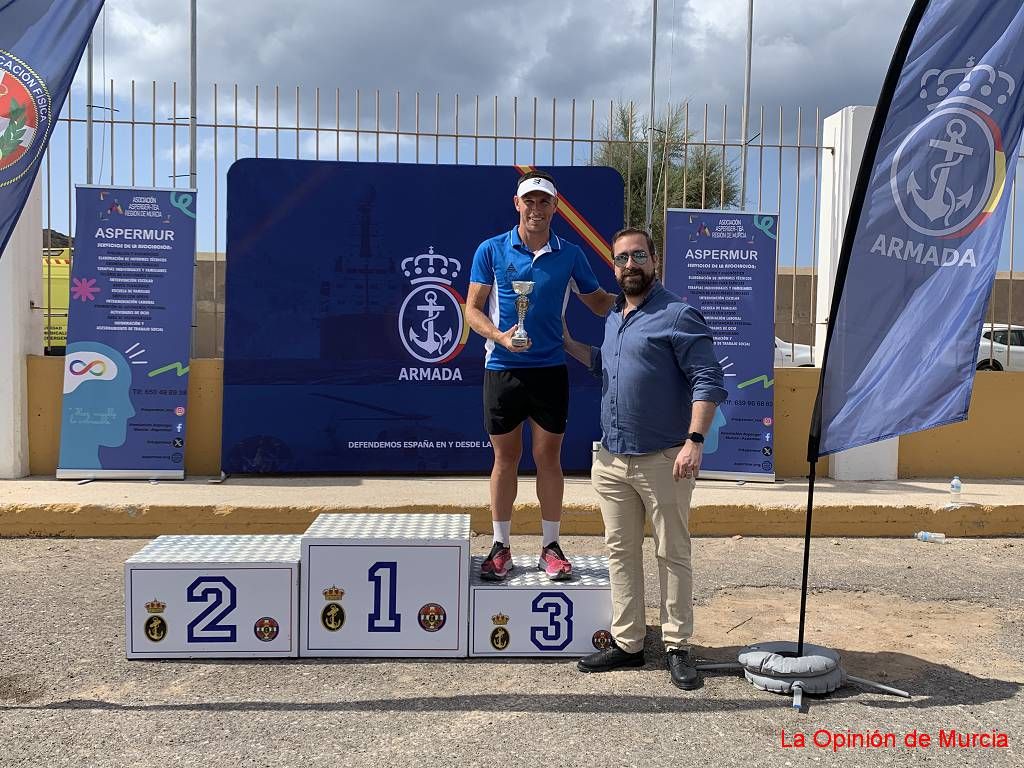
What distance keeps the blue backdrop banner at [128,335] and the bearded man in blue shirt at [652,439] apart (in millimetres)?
4613

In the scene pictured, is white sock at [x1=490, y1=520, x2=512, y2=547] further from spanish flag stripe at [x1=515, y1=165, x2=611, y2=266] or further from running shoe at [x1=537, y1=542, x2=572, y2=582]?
spanish flag stripe at [x1=515, y1=165, x2=611, y2=266]

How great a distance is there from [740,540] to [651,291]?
10.8 ft

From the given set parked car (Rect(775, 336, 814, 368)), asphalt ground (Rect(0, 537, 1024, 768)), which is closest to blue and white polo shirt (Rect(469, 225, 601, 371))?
asphalt ground (Rect(0, 537, 1024, 768))

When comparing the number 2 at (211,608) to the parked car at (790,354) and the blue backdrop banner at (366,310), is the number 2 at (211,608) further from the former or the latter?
the parked car at (790,354)

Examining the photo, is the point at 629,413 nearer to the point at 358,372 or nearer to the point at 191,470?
the point at 358,372

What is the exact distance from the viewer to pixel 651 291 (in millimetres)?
3895

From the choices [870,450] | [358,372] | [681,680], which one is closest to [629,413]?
[681,680]

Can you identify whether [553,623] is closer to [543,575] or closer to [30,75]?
[543,575]

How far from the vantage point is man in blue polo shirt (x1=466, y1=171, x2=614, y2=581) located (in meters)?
4.34

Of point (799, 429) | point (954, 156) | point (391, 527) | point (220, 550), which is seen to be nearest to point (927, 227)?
point (954, 156)

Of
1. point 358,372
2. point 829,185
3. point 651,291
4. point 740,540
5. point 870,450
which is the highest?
point 829,185

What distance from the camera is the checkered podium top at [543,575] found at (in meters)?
4.12

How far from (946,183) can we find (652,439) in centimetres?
146

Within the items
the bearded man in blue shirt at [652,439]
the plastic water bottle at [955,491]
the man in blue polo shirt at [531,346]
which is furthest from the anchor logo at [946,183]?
the plastic water bottle at [955,491]
